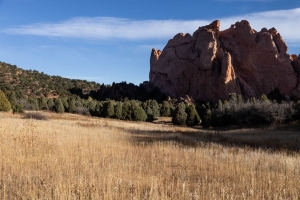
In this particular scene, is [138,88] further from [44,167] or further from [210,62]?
[44,167]

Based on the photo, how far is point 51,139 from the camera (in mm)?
10148

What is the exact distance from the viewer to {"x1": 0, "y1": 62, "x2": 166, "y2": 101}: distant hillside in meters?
79.5

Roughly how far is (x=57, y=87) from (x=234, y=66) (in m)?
59.0

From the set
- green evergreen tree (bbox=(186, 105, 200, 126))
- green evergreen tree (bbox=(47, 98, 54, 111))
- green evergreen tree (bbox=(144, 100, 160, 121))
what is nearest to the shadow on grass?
green evergreen tree (bbox=(186, 105, 200, 126))

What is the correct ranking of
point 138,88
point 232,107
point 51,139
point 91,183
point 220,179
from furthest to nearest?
point 138,88, point 232,107, point 51,139, point 220,179, point 91,183

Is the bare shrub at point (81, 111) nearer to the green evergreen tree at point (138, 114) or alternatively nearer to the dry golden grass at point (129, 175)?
the green evergreen tree at point (138, 114)

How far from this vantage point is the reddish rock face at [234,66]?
97875 mm

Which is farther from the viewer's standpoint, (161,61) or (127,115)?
(161,61)

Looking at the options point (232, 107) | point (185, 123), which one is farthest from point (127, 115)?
point (232, 107)

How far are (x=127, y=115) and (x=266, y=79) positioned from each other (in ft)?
203

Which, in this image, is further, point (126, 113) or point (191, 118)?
point (126, 113)

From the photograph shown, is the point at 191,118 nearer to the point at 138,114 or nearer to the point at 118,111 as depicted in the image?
the point at 138,114

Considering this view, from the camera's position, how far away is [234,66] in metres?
102

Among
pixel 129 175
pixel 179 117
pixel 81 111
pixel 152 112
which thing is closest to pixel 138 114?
pixel 179 117
